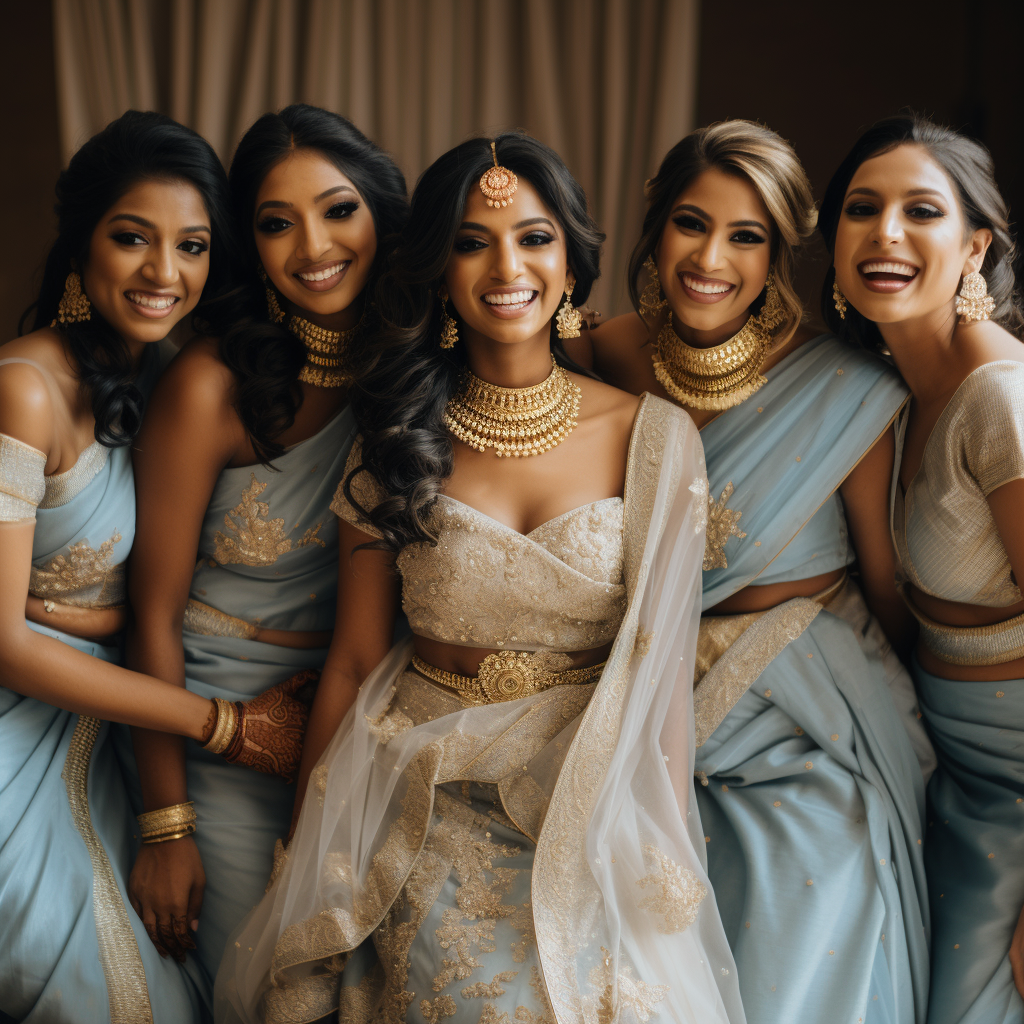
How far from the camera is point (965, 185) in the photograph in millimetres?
1655

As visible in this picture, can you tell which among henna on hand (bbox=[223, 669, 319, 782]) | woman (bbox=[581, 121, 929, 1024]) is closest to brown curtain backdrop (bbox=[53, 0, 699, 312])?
woman (bbox=[581, 121, 929, 1024])

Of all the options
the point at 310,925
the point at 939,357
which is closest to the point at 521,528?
the point at 310,925

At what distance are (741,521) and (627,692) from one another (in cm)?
45

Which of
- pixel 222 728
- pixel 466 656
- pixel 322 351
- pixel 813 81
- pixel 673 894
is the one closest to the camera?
pixel 673 894

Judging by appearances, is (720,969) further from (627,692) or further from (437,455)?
(437,455)

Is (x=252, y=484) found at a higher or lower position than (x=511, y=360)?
lower

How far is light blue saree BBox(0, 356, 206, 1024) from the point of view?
62.4 inches

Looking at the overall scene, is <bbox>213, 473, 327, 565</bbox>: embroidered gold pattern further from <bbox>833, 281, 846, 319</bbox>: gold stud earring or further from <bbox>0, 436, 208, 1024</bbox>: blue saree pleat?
<bbox>833, 281, 846, 319</bbox>: gold stud earring

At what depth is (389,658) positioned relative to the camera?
A: 1.79 metres

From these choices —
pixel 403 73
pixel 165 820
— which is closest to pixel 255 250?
pixel 165 820

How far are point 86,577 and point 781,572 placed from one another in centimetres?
133

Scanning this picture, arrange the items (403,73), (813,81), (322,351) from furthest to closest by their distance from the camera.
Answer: (403,73), (813,81), (322,351)

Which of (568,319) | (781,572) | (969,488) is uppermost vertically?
(568,319)

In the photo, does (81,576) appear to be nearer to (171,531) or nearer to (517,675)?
(171,531)
